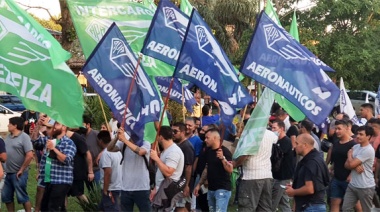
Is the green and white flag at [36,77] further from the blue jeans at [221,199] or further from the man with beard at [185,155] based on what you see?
the blue jeans at [221,199]

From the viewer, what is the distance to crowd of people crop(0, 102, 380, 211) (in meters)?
9.69

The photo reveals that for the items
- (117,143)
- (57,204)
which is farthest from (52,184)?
(117,143)

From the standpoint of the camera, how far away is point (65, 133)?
10.5 m

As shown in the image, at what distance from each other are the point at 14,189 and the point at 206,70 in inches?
139

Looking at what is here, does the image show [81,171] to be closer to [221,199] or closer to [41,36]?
[221,199]

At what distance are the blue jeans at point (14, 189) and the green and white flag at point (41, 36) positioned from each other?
2.82 m

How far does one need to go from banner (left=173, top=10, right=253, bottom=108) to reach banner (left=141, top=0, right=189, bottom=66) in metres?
0.81

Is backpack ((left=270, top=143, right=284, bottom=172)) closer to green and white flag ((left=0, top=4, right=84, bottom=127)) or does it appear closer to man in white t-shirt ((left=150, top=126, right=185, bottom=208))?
man in white t-shirt ((left=150, top=126, right=185, bottom=208))

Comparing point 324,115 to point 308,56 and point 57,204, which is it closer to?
point 308,56

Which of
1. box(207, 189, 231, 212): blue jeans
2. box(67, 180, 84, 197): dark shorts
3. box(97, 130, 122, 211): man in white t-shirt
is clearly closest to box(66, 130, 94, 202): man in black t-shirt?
box(67, 180, 84, 197): dark shorts

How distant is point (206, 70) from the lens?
403 inches

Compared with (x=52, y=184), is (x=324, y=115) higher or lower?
higher

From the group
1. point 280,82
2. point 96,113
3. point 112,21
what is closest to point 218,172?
point 280,82

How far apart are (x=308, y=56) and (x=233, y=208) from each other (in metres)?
4.20
